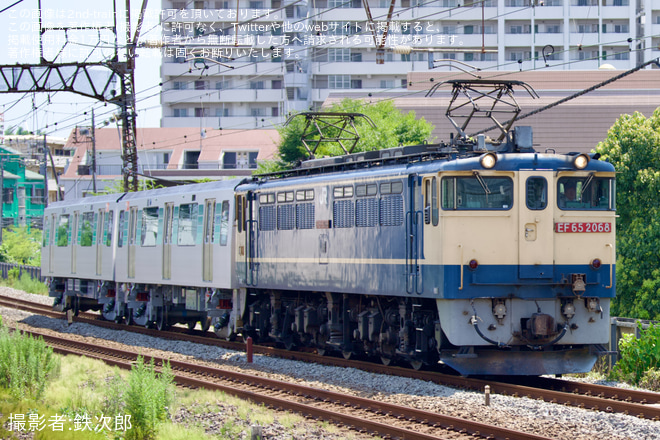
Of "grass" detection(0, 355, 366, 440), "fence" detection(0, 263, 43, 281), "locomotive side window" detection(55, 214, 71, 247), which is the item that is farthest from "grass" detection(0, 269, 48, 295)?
"grass" detection(0, 355, 366, 440)

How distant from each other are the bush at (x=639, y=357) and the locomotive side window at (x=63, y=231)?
22200 millimetres

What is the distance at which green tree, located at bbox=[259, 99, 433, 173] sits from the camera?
41188 mm

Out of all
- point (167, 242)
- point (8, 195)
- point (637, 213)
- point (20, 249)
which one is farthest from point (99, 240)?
point (8, 195)

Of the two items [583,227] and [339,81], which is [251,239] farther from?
[339,81]

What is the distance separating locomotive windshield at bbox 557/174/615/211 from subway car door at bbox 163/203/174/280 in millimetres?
13177

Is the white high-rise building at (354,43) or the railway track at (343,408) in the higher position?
the white high-rise building at (354,43)

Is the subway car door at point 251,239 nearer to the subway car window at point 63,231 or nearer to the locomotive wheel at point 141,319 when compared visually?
the locomotive wheel at point 141,319

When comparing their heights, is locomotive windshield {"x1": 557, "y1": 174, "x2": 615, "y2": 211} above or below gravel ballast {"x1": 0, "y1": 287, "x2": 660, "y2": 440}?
above

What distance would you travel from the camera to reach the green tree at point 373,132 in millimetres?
41188

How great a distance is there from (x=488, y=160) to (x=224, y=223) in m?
9.71

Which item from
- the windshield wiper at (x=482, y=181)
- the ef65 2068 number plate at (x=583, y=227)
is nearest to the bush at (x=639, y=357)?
the ef65 2068 number plate at (x=583, y=227)

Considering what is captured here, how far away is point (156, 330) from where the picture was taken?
27.1 metres

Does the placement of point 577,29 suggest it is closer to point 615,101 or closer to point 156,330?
point 615,101

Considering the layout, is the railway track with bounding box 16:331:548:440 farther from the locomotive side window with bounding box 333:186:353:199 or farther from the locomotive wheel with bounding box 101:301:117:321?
the locomotive wheel with bounding box 101:301:117:321
